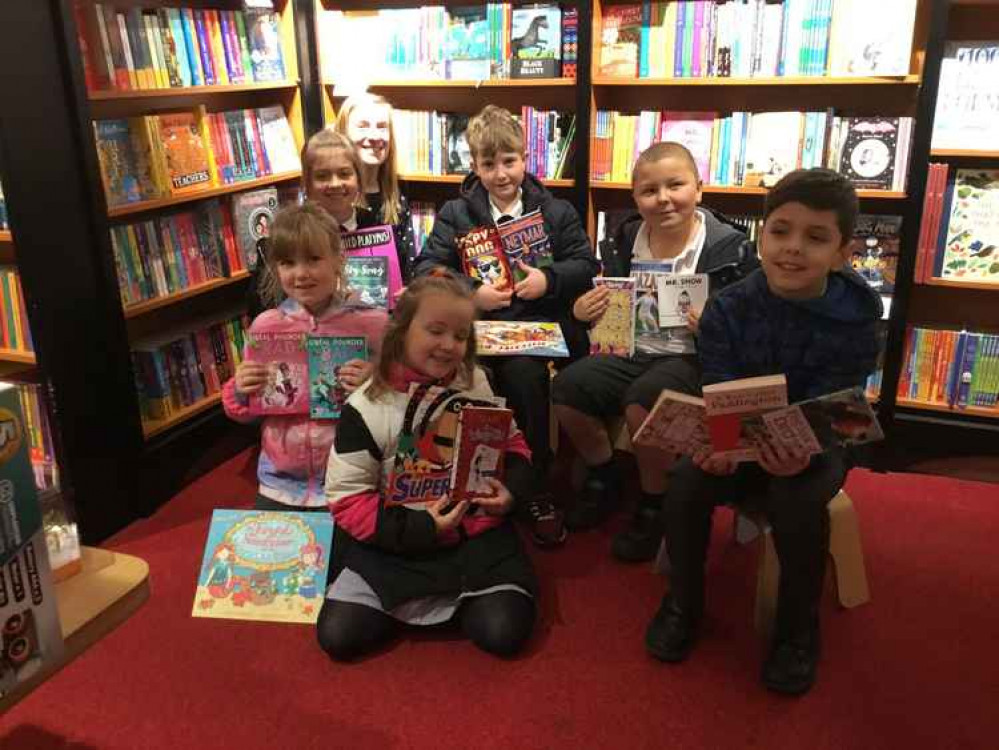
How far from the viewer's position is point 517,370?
8.60 feet

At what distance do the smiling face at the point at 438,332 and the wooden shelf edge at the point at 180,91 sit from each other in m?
1.27

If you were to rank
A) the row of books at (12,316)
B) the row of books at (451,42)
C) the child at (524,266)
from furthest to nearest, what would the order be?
the row of books at (451,42)
the child at (524,266)
the row of books at (12,316)

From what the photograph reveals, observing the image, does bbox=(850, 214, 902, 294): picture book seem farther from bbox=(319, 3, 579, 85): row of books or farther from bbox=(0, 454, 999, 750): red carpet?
bbox=(319, 3, 579, 85): row of books

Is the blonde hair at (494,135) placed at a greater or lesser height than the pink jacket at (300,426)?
greater

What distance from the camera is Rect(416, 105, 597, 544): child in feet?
Result: 8.68

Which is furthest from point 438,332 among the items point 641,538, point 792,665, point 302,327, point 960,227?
point 960,227

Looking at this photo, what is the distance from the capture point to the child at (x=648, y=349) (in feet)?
7.94

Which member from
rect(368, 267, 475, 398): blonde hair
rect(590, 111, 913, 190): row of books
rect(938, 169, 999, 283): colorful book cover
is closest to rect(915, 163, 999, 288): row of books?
rect(938, 169, 999, 283): colorful book cover

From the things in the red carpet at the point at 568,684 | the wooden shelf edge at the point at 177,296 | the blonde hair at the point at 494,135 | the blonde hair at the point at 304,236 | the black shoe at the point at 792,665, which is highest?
the blonde hair at the point at 494,135

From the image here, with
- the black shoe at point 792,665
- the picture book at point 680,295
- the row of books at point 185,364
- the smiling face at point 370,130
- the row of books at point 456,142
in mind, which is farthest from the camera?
the row of books at point 456,142

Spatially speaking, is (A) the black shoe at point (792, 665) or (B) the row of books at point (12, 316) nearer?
(A) the black shoe at point (792, 665)

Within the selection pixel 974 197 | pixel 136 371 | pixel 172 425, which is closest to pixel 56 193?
pixel 136 371

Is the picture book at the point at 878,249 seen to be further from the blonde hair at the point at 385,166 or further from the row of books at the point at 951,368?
the blonde hair at the point at 385,166

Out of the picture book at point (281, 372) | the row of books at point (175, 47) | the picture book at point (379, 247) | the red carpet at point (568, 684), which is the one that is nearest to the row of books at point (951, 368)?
the red carpet at point (568, 684)
